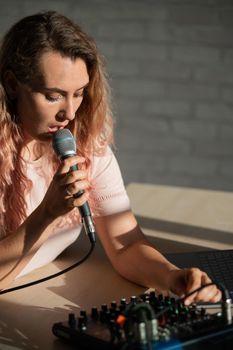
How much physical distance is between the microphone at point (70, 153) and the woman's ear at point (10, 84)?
0.18 metres

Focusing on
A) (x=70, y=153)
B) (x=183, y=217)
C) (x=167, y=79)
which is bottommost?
(x=183, y=217)

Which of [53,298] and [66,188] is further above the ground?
[66,188]

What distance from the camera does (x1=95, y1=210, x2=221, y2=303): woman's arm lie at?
1.35 meters

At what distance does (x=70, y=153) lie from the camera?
127cm

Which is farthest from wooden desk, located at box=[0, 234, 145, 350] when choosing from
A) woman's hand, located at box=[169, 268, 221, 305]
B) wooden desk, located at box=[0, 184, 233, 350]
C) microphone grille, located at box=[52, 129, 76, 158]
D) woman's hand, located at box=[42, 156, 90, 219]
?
microphone grille, located at box=[52, 129, 76, 158]

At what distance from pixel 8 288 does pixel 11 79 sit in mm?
449

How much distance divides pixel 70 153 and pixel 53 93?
0.17 metres

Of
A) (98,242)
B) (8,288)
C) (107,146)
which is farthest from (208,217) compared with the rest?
(8,288)

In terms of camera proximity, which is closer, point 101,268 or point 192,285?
point 192,285

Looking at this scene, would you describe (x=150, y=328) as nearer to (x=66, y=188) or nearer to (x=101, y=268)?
(x=66, y=188)

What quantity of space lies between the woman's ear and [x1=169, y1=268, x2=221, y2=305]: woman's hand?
1.65 ft

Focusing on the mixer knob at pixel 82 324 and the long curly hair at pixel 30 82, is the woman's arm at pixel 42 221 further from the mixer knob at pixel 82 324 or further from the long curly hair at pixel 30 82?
the mixer knob at pixel 82 324

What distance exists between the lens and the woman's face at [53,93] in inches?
54.2

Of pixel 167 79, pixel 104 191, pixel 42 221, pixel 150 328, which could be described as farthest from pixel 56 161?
pixel 167 79
